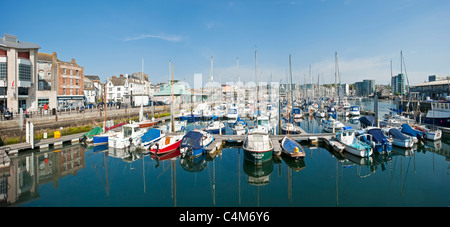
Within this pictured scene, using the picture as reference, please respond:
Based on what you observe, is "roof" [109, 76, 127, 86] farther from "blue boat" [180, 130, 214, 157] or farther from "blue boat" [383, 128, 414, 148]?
"blue boat" [383, 128, 414, 148]

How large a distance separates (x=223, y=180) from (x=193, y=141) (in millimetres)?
6686

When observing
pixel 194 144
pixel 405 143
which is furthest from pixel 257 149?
pixel 405 143

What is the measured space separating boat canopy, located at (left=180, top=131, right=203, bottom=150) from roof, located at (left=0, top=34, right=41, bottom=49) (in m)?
34.5

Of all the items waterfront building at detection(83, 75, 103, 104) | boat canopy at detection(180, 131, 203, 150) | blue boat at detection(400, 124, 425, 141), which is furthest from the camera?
waterfront building at detection(83, 75, 103, 104)

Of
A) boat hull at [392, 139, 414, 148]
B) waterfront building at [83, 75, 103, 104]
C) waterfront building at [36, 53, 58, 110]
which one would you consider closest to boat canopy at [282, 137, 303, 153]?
boat hull at [392, 139, 414, 148]

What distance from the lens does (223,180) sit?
666 inches

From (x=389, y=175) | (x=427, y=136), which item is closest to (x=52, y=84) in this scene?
(x=389, y=175)

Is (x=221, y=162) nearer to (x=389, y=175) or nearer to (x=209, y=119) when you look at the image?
(x=389, y=175)

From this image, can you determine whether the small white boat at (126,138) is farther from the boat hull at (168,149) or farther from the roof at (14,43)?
the roof at (14,43)

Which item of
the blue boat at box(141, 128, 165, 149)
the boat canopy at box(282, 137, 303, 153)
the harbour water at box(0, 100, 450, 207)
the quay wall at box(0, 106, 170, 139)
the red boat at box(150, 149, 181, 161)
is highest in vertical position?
the quay wall at box(0, 106, 170, 139)

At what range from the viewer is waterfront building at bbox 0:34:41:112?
34.9 metres

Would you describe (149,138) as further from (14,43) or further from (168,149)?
(14,43)

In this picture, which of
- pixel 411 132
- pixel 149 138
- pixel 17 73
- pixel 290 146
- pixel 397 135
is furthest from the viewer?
pixel 17 73
